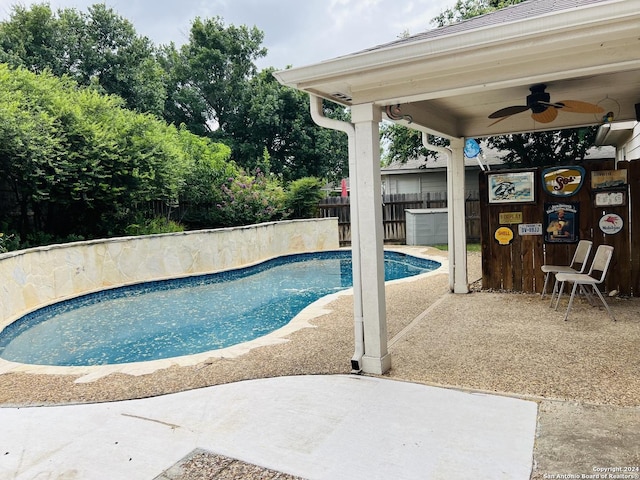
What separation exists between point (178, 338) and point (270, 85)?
17.8 meters

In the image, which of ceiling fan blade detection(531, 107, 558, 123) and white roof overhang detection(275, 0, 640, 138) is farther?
ceiling fan blade detection(531, 107, 558, 123)

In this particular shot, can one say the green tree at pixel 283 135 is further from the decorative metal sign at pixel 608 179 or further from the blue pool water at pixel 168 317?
the decorative metal sign at pixel 608 179

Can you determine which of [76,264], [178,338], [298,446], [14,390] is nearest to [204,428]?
[298,446]

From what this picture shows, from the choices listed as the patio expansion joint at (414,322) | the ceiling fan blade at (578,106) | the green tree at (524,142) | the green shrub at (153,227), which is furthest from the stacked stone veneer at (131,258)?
the ceiling fan blade at (578,106)

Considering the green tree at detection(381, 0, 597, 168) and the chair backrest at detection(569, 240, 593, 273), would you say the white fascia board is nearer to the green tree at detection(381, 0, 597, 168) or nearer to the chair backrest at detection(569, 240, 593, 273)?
the chair backrest at detection(569, 240, 593, 273)

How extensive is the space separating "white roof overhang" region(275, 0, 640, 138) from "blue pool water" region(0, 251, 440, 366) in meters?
3.84

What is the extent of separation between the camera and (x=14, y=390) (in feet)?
13.6

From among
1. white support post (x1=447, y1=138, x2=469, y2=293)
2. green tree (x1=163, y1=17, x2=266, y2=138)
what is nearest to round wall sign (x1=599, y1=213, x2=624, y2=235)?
white support post (x1=447, y1=138, x2=469, y2=293)

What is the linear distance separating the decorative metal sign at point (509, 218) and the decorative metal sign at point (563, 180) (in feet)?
1.71

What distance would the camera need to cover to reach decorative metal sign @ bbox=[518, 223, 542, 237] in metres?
6.71

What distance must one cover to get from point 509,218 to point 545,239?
57cm

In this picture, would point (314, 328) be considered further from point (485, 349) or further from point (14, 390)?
point (14, 390)

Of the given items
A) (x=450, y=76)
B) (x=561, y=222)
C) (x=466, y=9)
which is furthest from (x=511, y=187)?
(x=466, y=9)

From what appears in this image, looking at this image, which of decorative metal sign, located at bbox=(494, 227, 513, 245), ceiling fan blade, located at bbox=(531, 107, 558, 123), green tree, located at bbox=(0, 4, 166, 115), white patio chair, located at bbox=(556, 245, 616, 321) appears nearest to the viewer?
ceiling fan blade, located at bbox=(531, 107, 558, 123)
